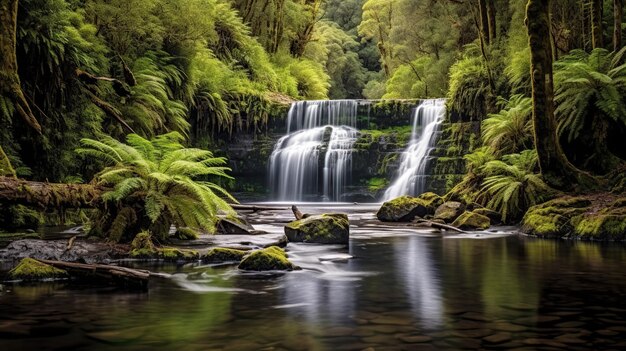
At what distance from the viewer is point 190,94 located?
69.1 feet

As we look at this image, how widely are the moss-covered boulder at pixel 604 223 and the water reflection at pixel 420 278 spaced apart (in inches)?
125

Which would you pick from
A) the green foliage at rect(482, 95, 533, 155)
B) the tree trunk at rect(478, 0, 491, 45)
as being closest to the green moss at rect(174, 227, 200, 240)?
the green foliage at rect(482, 95, 533, 155)

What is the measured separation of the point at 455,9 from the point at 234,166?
45.8 feet

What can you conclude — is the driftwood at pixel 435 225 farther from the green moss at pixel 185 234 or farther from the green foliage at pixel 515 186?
the green moss at pixel 185 234

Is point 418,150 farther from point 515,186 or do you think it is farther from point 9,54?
point 9,54

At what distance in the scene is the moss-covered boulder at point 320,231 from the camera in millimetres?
11773

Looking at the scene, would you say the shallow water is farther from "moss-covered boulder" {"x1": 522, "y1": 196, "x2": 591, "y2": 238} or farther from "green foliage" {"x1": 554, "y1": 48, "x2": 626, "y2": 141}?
"green foliage" {"x1": 554, "y1": 48, "x2": 626, "y2": 141}

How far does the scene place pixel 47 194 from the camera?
927 cm

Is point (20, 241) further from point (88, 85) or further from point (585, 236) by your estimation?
→ point (585, 236)

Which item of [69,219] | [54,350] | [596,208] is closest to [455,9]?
[596,208]

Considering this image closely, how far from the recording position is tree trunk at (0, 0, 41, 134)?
1100 centimetres

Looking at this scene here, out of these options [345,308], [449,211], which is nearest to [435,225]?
[449,211]

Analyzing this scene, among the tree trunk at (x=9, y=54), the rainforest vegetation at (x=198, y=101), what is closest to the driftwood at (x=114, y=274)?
the rainforest vegetation at (x=198, y=101)

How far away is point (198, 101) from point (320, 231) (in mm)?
13036
